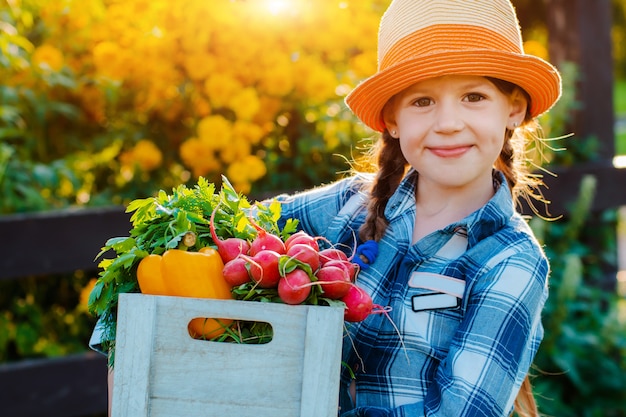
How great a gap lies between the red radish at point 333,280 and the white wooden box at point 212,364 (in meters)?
0.08

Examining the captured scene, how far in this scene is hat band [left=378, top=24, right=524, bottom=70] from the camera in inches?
78.3

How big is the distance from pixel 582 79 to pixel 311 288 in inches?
133

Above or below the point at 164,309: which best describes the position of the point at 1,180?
above

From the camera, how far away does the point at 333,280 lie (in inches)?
64.2

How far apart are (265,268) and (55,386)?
2215 mm

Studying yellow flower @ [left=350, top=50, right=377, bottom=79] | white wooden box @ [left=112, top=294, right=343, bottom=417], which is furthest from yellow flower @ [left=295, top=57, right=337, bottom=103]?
white wooden box @ [left=112, top=294, right=343, bottom=417]

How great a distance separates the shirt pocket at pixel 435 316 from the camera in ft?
6.36

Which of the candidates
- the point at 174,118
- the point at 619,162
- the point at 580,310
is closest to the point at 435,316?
the point at 174,118

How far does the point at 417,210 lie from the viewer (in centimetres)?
221

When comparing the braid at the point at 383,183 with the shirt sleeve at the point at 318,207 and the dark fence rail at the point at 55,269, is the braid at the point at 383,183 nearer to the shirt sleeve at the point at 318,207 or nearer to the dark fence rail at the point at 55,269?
the shirt sleeve at the point at 318,207

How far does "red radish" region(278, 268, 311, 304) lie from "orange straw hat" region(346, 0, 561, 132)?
61 centimetres

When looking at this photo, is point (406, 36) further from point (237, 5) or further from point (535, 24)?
point (535, 24)

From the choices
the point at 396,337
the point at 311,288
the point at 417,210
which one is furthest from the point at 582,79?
the point at 311,288

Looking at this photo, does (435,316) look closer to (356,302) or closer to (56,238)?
(356,302)
